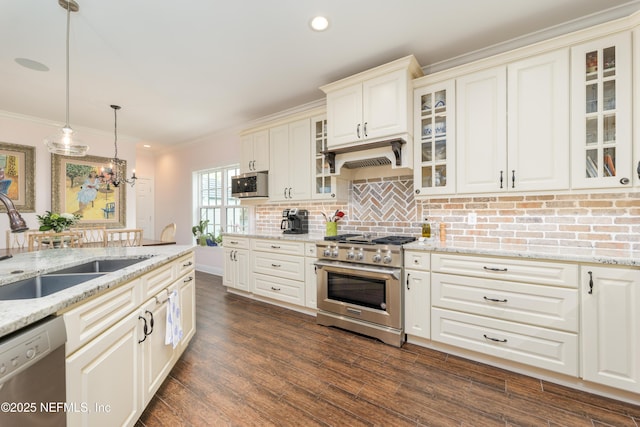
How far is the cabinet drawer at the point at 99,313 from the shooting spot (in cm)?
102

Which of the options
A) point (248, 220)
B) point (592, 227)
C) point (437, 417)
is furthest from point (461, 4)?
point (248, 220)

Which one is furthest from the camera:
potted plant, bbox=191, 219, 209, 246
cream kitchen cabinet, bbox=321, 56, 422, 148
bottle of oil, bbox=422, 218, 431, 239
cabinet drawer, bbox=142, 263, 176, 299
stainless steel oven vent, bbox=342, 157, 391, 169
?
potted plant, bbox=191, 219, 209, 246

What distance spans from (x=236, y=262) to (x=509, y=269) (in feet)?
10.5

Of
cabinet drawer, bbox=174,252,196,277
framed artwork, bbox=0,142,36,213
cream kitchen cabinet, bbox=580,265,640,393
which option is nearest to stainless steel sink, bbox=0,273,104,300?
cabinet drawer, bbox=174,252,196,277

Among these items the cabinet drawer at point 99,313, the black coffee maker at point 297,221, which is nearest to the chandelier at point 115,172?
the black coffee maker at point 297,221

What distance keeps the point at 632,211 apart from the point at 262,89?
3644mm

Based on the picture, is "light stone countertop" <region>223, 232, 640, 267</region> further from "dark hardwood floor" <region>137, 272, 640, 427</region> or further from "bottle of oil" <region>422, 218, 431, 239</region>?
"dark hardwood floor" <region>137, 272, 640, 427</region>

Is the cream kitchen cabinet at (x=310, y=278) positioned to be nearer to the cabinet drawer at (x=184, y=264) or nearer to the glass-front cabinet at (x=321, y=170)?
the glass-front cabinet at (x=321, y=170)

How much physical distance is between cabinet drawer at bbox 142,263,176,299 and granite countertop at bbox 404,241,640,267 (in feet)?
6.21

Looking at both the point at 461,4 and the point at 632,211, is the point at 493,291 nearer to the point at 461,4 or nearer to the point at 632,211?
the point at 632,211

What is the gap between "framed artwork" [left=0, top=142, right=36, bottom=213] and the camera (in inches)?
158

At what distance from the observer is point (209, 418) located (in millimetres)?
1613

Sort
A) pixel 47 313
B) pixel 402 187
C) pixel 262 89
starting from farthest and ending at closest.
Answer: pixel 262 89 < pixel 402 187 < pixel 47 313

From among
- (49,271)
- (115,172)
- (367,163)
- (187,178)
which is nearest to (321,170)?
(367,163)
